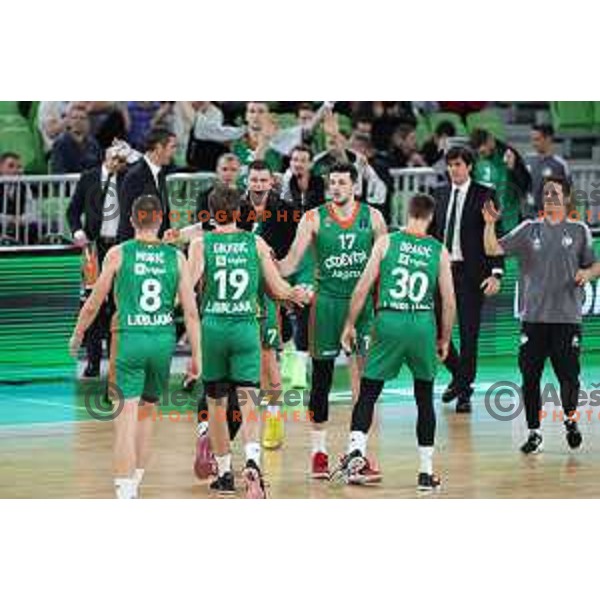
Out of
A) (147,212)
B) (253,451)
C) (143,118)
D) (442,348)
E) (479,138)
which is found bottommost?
(253,451)

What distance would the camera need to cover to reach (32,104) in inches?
581

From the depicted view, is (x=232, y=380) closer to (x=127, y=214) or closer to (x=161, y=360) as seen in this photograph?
(x=161, y=360)

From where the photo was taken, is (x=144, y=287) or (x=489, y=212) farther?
(x=489, y=212)

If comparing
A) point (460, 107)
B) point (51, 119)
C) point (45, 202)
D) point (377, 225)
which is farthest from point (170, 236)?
point (460, 107)

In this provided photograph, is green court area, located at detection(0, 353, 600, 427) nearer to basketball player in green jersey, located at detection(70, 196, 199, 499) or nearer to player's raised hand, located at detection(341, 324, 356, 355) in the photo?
player's raised hand, located at detection(341, 324, 356, 355)

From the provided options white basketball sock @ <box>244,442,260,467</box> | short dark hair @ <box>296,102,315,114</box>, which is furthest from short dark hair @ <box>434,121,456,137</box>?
white basketball sock @ <box>244,442,260,467</box>

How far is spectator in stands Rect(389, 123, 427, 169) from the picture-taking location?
15.5 meters

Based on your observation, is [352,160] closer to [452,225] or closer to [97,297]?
[452,225]

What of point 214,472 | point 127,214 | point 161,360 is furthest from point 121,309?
point 127,214

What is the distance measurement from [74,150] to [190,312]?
16.5 ft

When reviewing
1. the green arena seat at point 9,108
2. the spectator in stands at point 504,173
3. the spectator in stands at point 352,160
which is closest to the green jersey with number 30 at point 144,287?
the spectator in stands at point 352,160

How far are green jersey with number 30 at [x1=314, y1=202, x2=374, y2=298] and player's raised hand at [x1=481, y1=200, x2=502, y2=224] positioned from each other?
237cm

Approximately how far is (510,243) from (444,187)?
1.47 meters

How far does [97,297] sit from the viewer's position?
32.6 feet
